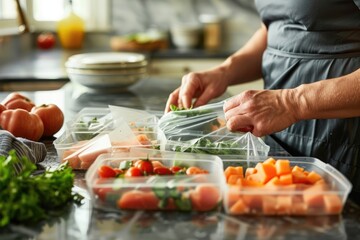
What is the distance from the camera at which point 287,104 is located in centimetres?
143

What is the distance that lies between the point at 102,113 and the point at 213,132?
1.29 feet

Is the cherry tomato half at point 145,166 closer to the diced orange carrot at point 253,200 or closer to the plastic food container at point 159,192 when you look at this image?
the plastic food container at point 159,192

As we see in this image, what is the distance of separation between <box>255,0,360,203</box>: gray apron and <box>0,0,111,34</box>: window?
9.21 feet

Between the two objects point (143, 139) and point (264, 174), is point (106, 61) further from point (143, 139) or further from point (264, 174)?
point (264, 174)

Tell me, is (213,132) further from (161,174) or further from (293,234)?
(293,234)

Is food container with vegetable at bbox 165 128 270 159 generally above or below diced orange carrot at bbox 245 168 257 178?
below

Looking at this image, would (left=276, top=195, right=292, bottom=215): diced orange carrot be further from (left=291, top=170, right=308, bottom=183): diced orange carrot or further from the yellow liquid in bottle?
the yellow liquid in bottle

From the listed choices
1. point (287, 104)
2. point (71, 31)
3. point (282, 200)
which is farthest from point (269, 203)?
point (71, 31)

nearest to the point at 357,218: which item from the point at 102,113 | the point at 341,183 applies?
the point at 341,183

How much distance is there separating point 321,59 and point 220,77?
1.40 ft

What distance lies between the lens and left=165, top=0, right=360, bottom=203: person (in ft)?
4.70


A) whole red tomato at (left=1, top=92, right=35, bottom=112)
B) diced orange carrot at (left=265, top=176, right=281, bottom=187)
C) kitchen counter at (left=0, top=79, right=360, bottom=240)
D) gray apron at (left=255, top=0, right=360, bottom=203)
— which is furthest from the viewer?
whole red tomato at (left=1, top=92, right=35, bottom=112)

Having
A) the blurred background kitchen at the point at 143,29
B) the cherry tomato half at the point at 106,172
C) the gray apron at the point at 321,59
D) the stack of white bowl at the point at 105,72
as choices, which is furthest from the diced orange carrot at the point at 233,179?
the blurred background kitchen at the point at 143,29

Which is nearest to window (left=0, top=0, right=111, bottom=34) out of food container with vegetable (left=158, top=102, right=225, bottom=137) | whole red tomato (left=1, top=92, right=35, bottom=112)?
whole red tomato (left=1, top=92, right=35, bottom=112)
